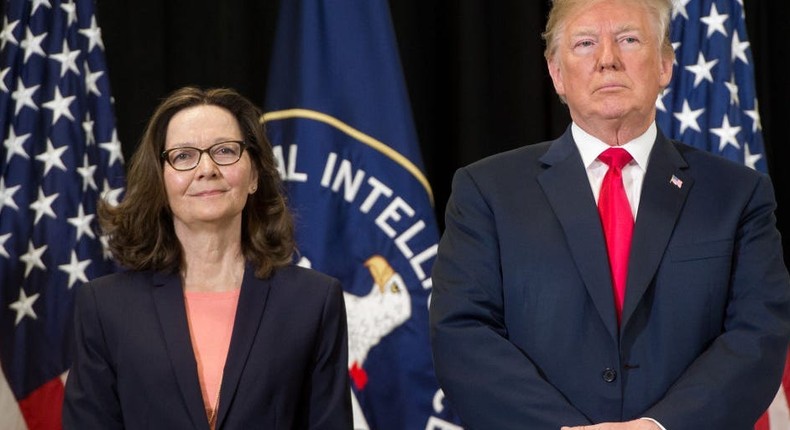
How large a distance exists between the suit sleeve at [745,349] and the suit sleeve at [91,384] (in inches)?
47.8

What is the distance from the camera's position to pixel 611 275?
2348 millimetres

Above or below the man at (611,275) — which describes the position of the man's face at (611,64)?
above

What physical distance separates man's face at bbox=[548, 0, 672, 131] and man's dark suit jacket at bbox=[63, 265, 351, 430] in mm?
789

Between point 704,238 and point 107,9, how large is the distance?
2.46m

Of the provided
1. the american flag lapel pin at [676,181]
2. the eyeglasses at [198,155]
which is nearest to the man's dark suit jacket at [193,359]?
the eyeglasses at [198,155]

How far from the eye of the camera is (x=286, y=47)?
3883 millimetres

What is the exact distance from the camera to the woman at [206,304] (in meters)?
2.54

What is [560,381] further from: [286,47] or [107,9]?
[107,9]

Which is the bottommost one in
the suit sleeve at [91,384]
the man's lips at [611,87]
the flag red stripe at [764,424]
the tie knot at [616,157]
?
the flag red stripe at [764,424]

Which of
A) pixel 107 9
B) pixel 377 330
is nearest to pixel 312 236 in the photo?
pixel 377 330

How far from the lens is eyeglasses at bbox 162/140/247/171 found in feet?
8.93

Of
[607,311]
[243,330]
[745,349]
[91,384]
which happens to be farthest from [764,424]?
[91,384]

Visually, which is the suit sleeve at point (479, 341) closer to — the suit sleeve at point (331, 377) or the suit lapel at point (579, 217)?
the suit lapel at point (579, 217)

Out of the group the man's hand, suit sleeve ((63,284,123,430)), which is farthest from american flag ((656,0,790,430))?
suit sleeve ((63,284,123,430))
